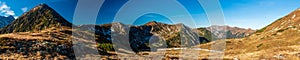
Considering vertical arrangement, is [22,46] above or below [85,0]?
below

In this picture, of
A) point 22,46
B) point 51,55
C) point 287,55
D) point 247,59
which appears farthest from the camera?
point 247,59

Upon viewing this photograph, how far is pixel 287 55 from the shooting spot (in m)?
123

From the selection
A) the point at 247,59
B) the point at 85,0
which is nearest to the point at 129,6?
the point at 85,0

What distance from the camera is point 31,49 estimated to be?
270 ft

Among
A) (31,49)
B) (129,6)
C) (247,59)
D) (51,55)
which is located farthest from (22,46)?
(247,59)

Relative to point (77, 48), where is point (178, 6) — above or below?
above

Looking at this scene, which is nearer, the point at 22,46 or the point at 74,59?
the point at 74,59

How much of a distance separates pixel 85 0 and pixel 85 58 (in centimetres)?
2213

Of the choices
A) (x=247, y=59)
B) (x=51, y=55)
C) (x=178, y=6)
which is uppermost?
(x=178, y=6)

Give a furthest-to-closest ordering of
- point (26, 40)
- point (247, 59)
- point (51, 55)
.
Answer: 1. point (247, 59)
2. point (26, 40)
3. point (51, 55)

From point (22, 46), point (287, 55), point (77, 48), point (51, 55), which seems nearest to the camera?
point (51, 55)

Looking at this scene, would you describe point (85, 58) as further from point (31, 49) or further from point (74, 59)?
point (31, 49)

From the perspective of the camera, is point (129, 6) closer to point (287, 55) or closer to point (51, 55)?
point (51, 55)

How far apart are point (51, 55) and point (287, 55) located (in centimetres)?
9174
